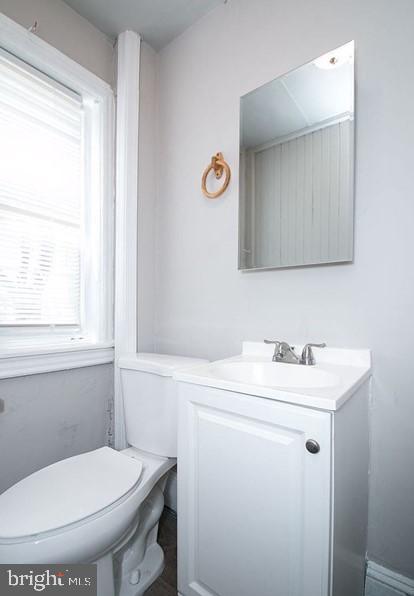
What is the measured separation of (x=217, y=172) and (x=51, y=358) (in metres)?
1.12

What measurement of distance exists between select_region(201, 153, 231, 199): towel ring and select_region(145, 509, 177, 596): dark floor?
5.09ft

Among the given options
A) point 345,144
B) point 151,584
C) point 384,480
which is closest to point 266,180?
point 345,144

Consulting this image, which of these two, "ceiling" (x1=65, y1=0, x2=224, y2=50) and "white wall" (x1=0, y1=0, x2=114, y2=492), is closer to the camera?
"white wall" (x1=0, y1=0, x2=114, y2=492)

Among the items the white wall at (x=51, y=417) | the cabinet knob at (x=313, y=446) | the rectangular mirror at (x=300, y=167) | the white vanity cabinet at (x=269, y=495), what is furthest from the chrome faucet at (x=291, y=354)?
the white wall at (x=51, y=417)

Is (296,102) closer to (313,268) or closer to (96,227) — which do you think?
(313,268)

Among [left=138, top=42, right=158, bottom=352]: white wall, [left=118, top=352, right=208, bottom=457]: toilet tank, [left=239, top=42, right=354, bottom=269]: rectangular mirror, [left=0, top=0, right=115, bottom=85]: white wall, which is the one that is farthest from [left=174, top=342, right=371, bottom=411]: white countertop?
[left=0, top=0, right=115, bottom=85]: white wall

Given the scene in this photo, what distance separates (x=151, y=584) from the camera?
110cm

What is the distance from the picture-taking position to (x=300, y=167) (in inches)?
47.4

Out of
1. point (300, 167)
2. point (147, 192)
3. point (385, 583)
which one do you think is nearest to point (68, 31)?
point (147, 192)

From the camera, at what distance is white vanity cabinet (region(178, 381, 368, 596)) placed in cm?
71

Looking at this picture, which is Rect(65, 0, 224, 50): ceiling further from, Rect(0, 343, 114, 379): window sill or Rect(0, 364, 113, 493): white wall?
Rect(0, 364, 113, 493): white wall

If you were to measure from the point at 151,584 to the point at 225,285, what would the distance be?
1180 mm

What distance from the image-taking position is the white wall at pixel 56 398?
1.21 meters

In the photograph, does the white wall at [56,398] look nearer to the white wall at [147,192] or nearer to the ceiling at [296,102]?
the white wall at [147,192]
